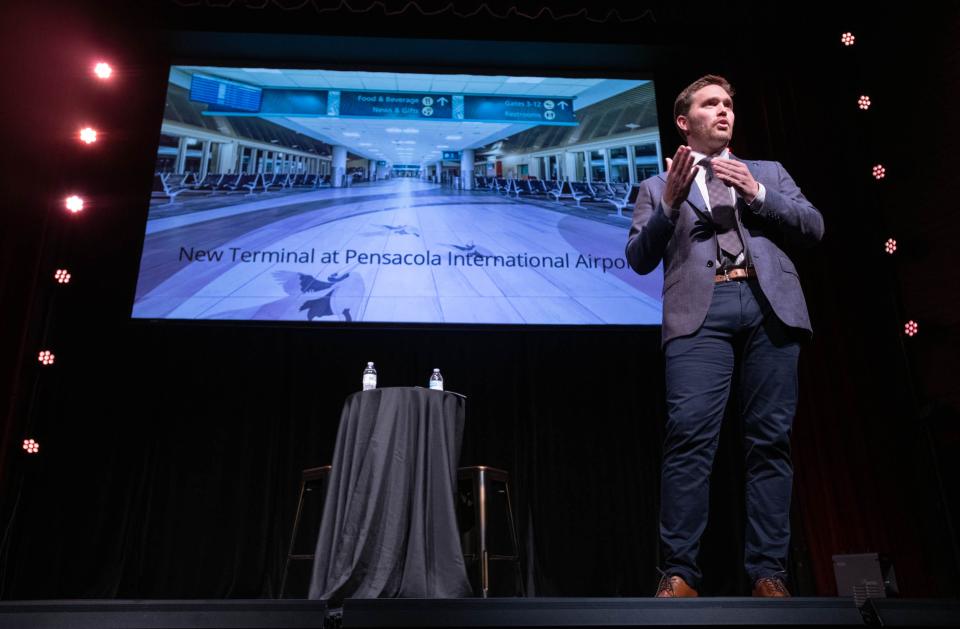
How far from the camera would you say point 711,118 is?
196cm

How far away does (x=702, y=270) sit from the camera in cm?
188

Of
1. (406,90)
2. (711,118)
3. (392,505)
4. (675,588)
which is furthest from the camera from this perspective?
(406,90)

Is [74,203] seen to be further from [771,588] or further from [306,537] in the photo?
[771,588]

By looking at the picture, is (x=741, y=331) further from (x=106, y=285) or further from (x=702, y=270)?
(x=106, y=285)

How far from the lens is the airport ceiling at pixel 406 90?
4000 mm

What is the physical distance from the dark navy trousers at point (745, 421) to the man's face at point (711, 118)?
40 cm

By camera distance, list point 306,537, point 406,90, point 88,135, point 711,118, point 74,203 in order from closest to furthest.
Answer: point 711,118, point 306,537, point 74,203, point 88,135, point 406,90

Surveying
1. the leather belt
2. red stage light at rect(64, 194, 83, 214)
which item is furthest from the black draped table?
red stage light at rect(64, 194, 83, 214)

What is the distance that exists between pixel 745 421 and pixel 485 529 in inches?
53.5

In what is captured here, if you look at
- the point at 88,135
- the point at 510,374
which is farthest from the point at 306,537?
the point at 88,135

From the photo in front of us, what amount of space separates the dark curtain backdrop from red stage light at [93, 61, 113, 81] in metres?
0.07

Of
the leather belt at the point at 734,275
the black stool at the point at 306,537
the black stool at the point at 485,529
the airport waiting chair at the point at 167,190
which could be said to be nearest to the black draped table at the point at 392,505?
the black stool at the point at 485,529

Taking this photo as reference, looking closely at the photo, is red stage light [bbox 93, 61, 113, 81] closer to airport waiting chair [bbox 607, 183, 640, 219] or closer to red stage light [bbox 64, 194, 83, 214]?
red stage light [bbox 64, 194, 83, 214]

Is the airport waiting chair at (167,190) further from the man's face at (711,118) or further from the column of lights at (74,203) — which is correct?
the man's face at (711,118)
